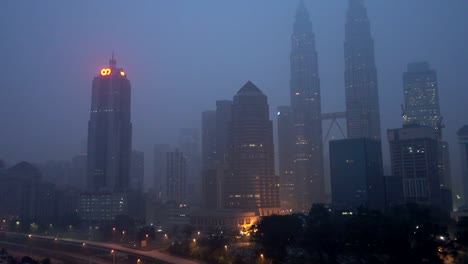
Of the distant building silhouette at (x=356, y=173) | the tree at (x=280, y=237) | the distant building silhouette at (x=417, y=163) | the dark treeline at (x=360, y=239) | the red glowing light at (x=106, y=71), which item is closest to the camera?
the dark treeline at (x=360, y=239)

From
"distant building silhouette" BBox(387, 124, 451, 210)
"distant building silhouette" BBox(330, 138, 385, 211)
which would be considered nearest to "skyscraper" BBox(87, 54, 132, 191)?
"distant building silhouette" BBox(330, 138, 385, 211)

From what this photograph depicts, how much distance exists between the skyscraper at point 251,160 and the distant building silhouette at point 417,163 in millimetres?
36895

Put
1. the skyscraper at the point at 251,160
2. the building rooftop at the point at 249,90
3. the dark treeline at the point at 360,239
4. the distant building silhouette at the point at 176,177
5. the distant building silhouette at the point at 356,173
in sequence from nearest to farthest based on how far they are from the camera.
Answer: the dark treeline at the point at 360,239, the distant building silhouette at the point at 356,173, the skyscraper at the point at 251,160, the building rooftop at the point at 249,90, the distant building silhouette at the point at 176,177

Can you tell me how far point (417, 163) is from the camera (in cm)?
13312

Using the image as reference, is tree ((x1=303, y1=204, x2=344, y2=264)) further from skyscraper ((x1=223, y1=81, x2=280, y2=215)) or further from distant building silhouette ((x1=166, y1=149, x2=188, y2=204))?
distant building silhouette ((x1=166, y1=149, x2=188, y2=204))

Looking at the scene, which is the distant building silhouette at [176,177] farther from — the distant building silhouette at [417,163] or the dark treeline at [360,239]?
the dark treeline at [360,239]

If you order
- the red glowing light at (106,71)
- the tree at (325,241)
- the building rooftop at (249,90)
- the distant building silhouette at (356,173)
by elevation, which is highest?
the red glowing light at (106,71)

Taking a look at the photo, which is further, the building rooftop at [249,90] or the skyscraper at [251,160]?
the building rooftop at [249,90]

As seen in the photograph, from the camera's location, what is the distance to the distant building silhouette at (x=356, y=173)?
117062 mm

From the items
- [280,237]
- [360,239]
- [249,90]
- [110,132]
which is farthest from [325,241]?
[110,132]

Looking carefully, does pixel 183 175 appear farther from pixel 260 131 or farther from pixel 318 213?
pixel 318 213

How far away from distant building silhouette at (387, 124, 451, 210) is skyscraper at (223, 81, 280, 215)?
36.9 meters

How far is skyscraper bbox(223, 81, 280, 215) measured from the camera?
460ft

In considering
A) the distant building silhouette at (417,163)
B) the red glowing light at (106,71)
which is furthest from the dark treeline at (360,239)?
the red glowing light at (106,71)
